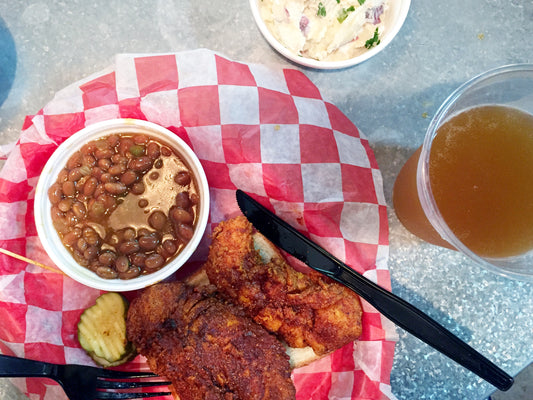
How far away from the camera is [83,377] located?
5.86 feet

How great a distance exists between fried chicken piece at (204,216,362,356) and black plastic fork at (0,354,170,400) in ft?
1.58

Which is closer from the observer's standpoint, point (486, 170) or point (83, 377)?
point (486, 170)

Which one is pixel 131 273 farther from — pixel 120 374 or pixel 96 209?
pixel 120 374

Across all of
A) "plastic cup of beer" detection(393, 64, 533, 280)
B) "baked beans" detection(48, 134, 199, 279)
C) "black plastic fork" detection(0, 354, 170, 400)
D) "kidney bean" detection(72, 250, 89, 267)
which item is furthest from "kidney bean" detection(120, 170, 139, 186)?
"plastic cup of beer" detection(393, 64, 533, 280)

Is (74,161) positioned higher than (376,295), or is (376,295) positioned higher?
(74,161)

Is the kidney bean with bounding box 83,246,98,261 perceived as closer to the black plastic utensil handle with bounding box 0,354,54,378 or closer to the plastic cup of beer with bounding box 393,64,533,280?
the black plastic utensil handle with bounding box 0,354,54,378

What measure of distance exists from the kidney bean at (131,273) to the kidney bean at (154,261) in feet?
0.13

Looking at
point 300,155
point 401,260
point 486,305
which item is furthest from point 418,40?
point 486,305

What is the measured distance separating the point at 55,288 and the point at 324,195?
3.82ft

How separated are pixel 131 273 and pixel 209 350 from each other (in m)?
0.44

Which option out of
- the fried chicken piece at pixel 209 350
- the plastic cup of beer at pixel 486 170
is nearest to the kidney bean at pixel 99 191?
the fried chicken piece at pixel 209 350

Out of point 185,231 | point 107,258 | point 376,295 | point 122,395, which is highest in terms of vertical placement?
point 185,231

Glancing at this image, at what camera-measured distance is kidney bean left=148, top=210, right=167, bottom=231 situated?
73.8 inches

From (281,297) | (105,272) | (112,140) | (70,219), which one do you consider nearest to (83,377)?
(105,272)
